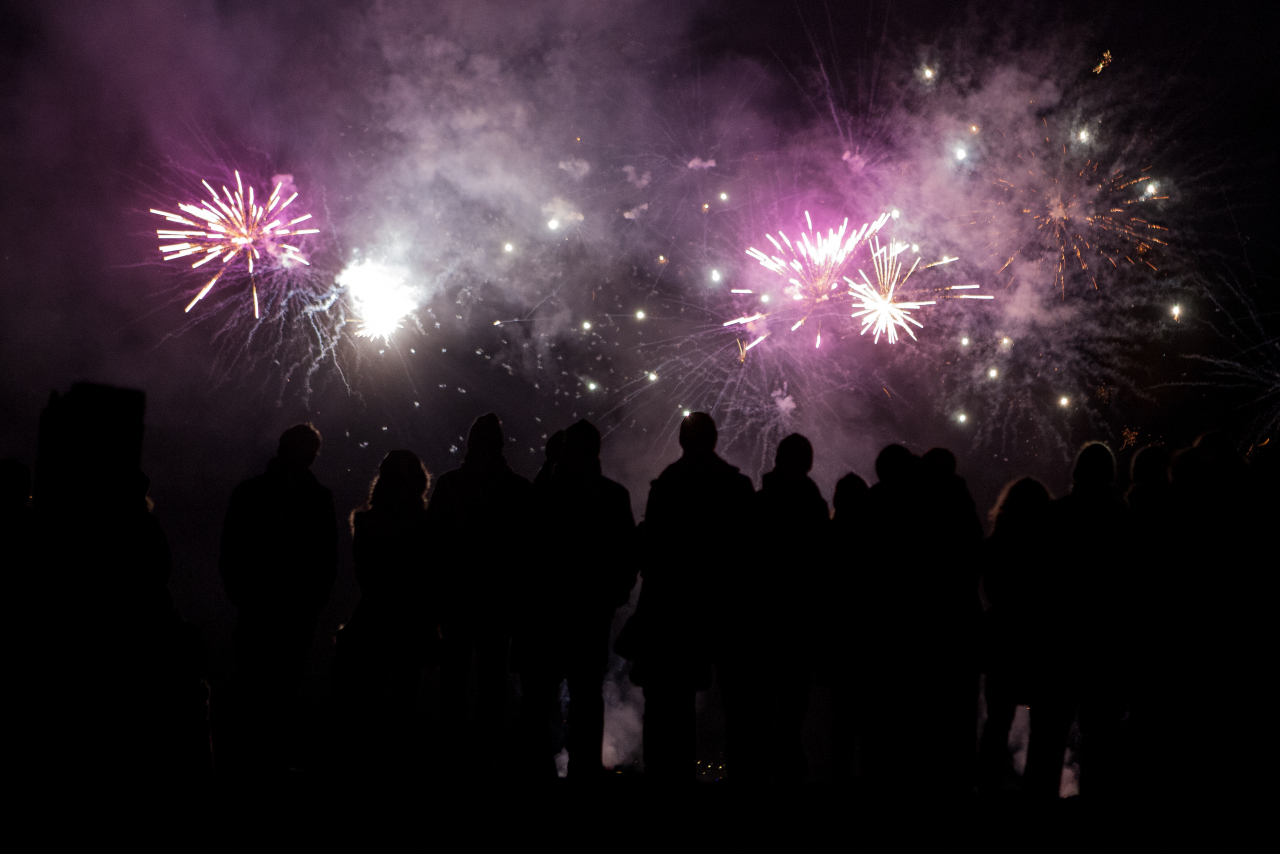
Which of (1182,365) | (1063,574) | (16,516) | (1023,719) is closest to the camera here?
(16,516)

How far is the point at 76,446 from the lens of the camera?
273cm

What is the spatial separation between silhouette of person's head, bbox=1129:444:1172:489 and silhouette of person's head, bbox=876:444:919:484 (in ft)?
4.54

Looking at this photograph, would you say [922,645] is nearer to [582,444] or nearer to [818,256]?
[582,444]

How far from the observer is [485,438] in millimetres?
4621

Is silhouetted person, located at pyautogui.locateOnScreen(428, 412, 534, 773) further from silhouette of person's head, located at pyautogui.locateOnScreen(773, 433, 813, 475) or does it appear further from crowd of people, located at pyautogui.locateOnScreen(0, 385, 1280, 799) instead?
silhouette of person's head, located at pyautogui.locateOnScreen(773, 433, 813, 475)

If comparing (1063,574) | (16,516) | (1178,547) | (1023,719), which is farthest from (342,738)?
(1023,719)

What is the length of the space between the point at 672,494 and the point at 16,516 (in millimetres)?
3280

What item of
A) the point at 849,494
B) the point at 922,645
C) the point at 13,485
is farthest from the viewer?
the point at 849,494

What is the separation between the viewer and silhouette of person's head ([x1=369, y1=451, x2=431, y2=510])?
4.65 m

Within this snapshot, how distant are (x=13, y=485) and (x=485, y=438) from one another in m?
2.40

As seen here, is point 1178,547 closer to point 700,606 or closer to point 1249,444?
point 700,606

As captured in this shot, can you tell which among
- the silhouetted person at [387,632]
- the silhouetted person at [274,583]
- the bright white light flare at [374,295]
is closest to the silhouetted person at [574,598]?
the silhouetted person at [387,632]

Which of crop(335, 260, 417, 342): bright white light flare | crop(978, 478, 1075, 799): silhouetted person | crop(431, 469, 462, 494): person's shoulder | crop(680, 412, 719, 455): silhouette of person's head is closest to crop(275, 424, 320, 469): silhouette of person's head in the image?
crop(431, 469, 462, 494): person's shoulder

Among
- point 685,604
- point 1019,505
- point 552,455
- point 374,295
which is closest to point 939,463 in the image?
point 1019,505
